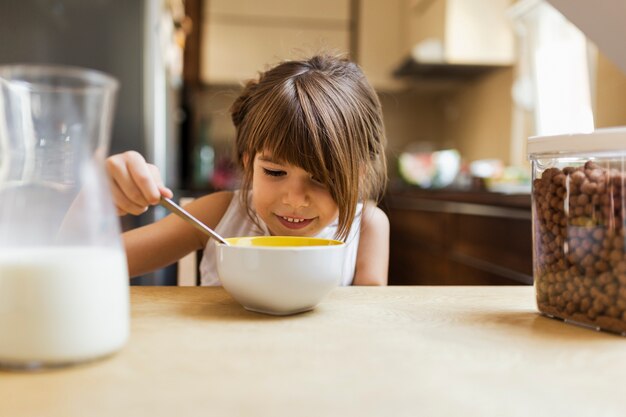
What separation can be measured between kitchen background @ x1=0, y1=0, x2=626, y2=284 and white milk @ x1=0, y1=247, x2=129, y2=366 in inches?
21.6

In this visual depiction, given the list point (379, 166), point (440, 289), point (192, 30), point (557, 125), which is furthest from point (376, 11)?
point (440, 289)

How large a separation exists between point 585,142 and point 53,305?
0.43m

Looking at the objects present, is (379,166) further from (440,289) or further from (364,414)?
(364,414)

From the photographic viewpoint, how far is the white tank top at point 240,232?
43.5 inches

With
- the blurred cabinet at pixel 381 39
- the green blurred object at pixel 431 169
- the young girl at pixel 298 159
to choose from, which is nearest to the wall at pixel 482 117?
the green blurred object at pixel 431 169

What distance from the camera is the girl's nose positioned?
2.90ft

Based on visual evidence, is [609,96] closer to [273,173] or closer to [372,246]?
[372,246]

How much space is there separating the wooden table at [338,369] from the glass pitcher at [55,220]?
24 millimetres

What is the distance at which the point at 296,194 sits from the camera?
0.88m

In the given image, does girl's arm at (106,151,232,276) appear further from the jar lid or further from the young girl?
the jar lid

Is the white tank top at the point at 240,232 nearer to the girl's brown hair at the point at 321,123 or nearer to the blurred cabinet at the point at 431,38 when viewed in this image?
the girl's brown hair at the point at 321,123

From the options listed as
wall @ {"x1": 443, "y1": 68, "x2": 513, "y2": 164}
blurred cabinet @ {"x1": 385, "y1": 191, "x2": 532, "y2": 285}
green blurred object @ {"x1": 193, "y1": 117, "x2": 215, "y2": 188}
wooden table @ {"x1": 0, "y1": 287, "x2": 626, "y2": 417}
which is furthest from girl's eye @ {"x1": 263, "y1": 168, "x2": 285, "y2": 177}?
green blurred object @ {"x1": 193, "y1": 117, "x2": 215, "y2": 188}

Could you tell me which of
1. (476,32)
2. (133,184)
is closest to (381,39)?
(476,32)

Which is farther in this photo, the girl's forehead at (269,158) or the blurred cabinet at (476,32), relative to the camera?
the blurred cabinet at (476,32)
